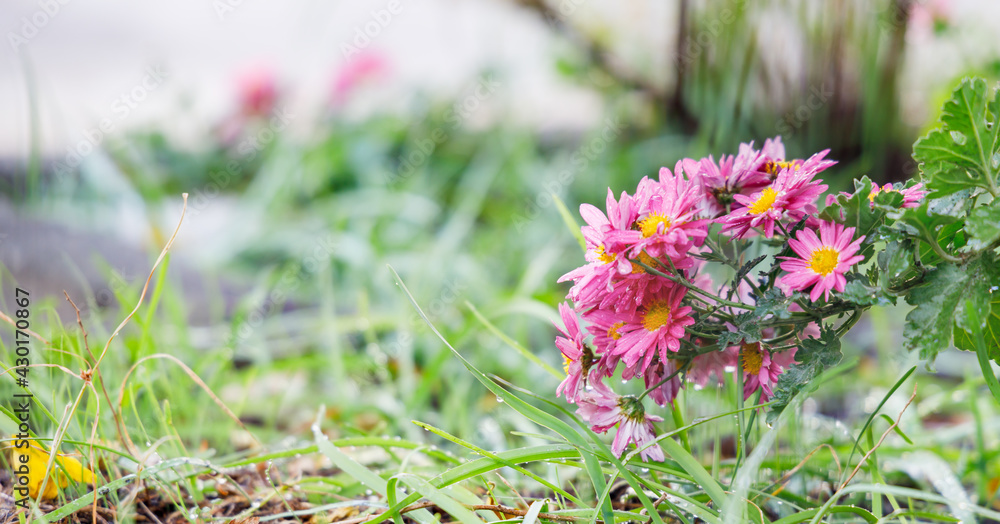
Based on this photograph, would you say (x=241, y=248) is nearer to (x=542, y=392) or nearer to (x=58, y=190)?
(x=58, y=190)

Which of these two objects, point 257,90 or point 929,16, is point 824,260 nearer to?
point 929,16

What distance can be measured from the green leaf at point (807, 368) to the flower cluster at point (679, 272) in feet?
0.09

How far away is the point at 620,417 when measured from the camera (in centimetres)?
55

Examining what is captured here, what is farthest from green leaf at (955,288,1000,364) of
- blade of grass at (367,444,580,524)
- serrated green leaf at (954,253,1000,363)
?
blade of grass at (367,444,580,524)

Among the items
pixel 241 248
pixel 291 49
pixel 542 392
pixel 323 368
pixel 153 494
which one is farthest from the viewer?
pixel 291 49

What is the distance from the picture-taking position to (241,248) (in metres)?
2.09

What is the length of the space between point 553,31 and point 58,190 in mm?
1820

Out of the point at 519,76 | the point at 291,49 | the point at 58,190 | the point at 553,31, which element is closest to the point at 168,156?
the point at 58,190

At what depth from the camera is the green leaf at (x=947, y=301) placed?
0.45 meters

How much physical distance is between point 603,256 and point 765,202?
0.14 m

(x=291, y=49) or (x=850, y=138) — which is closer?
(x=850, y=138)

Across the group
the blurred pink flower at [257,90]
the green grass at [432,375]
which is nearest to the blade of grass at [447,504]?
the green grass at [432,375]

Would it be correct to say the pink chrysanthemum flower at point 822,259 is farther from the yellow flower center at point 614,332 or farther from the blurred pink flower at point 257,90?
the blurred pink flower at point 257,90

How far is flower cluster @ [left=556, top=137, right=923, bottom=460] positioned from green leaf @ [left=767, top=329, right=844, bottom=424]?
0.09ft
